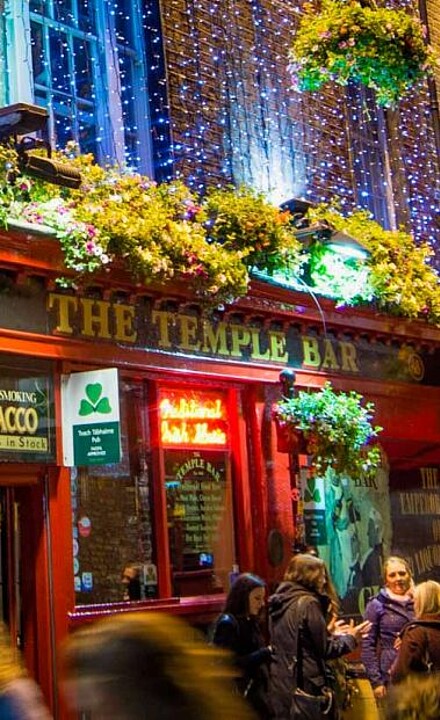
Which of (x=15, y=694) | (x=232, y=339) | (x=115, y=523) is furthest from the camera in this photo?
(x=232, y=339)

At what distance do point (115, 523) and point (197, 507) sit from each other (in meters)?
1.14

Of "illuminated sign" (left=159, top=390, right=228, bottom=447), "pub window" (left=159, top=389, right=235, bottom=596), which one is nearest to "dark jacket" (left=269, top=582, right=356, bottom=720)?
"pub window" (left=159, top=389, right=235, bottom=596)

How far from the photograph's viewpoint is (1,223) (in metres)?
8.64

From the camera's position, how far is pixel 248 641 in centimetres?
868

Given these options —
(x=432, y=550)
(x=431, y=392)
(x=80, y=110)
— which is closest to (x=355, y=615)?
(x=432, y=550)

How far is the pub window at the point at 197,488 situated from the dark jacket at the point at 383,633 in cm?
178

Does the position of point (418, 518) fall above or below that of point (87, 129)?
below

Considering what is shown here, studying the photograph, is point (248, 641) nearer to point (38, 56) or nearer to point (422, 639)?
point (422, 639)

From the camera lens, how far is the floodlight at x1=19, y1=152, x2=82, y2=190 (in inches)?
350

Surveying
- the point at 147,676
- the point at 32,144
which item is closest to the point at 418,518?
the point at 32,144

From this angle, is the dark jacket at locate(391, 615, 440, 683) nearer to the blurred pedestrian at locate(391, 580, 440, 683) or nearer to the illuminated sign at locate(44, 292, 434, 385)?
the blurred pedestrian at locate(391, 580, 440, 683)

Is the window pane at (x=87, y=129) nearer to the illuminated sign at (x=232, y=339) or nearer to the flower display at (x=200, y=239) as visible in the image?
the flower display at (x=200, y=239)

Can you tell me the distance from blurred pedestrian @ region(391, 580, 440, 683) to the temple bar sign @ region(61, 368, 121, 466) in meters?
2.76

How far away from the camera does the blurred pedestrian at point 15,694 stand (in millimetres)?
4031
